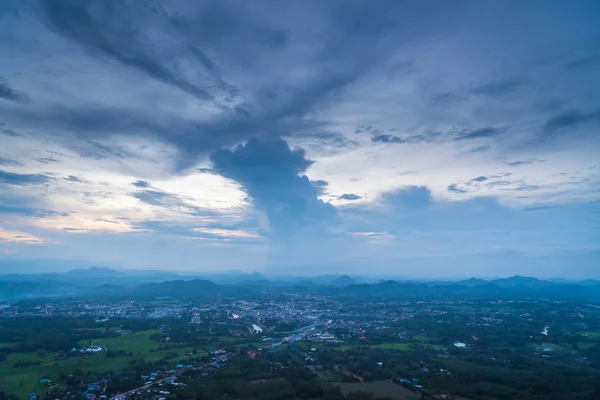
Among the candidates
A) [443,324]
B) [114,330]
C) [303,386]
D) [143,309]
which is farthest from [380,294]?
[303,386]

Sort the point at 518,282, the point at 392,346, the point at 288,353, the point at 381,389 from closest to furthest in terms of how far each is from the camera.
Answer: the point at 381,389 < the point at 288,353 < the point at 392,346 < the point at 518,282

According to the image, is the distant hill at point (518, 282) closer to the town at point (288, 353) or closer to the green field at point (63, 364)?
the town at point (288, 353)

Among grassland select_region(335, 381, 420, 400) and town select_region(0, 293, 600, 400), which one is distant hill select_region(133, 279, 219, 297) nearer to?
town select_region(0, 293, 600, 400)

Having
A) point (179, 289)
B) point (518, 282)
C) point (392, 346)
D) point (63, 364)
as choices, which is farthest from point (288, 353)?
point (518, 282)

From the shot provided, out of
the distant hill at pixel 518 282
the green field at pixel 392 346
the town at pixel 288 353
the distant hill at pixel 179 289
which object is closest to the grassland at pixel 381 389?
the town at pixel 288 353

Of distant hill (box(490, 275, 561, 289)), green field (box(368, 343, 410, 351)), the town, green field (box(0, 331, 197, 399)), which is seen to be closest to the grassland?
the town

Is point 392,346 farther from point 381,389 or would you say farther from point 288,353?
point 381,389

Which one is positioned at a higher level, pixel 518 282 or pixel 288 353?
pixel 518 282
